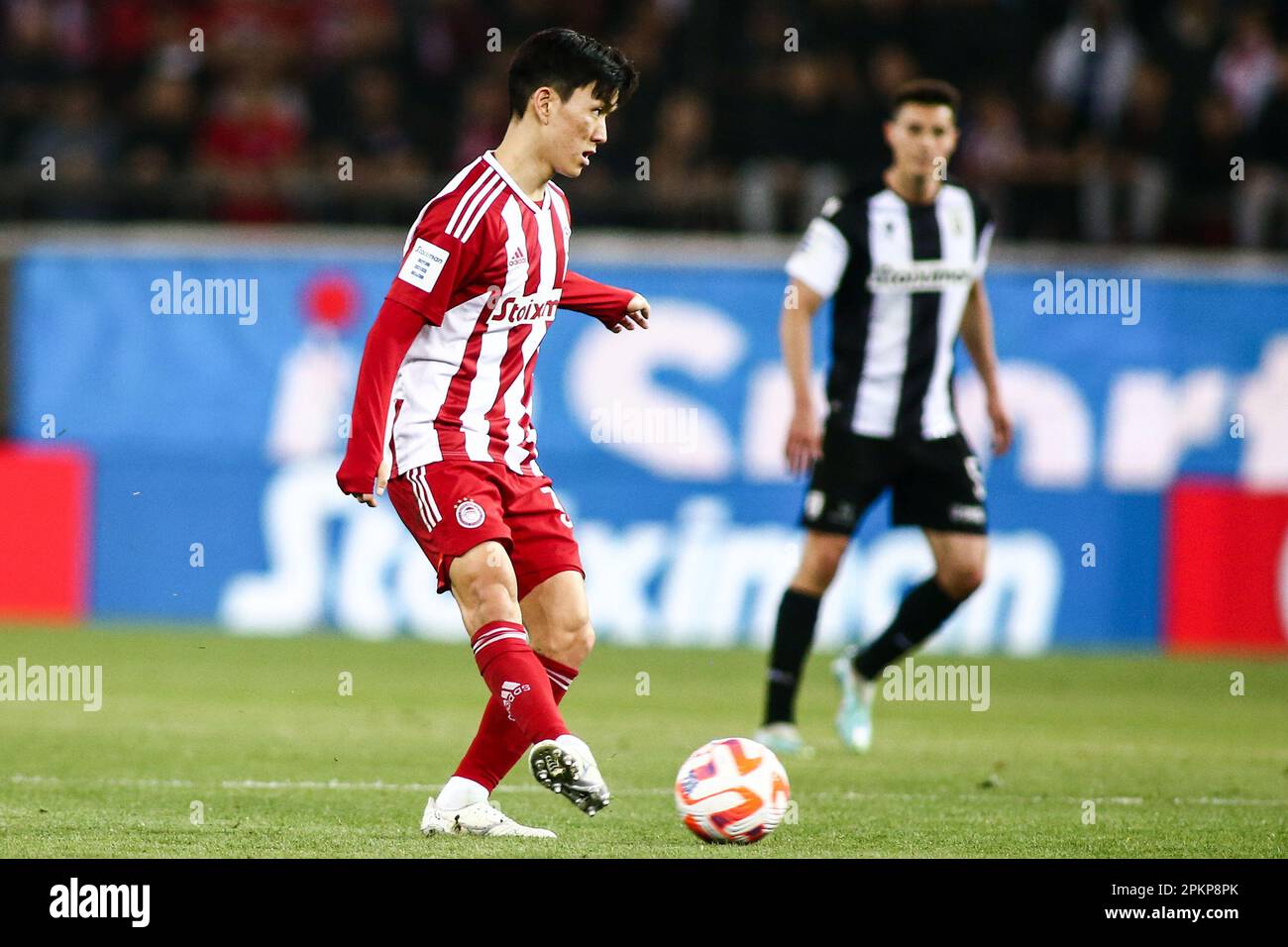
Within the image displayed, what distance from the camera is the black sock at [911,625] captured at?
846 centimetres

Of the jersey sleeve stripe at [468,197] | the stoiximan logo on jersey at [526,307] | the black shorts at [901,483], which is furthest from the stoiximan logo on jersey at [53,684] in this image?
the jersey sleeve stripe at [468,197]

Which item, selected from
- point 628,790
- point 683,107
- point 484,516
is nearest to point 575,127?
point 484,516

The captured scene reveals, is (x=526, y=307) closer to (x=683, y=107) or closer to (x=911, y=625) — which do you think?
(x=911, y=625)

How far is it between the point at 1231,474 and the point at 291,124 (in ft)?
22.6

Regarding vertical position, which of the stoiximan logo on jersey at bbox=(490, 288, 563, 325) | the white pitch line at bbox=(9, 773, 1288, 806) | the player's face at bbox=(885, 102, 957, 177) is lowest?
the white pitch line at bbox=(9, 773, 1288, 806)

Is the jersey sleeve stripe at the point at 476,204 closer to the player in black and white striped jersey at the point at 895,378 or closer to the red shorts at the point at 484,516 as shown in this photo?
the red shorts at the point at 484,516

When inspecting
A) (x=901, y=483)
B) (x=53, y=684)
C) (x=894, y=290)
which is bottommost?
(x=53, y=684)

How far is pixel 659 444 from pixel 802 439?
503 centimetres

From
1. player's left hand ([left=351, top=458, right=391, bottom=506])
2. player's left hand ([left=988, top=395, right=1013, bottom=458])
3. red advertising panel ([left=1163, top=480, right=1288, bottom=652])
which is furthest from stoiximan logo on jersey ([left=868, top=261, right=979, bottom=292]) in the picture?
red advertising panel ([left=1163, top=480, right=1288, bottom=652])

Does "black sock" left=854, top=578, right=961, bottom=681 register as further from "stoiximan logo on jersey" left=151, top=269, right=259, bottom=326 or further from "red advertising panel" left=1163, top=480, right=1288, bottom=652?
"stoiximan logo on jersey" left=151, top=269, right=259, bottom=326

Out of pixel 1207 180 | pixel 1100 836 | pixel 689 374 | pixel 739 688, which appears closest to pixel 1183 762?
pixel 1100 836

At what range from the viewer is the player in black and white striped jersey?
837cm

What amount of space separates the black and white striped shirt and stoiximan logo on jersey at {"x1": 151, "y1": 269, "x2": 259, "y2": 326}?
578 centimetres
